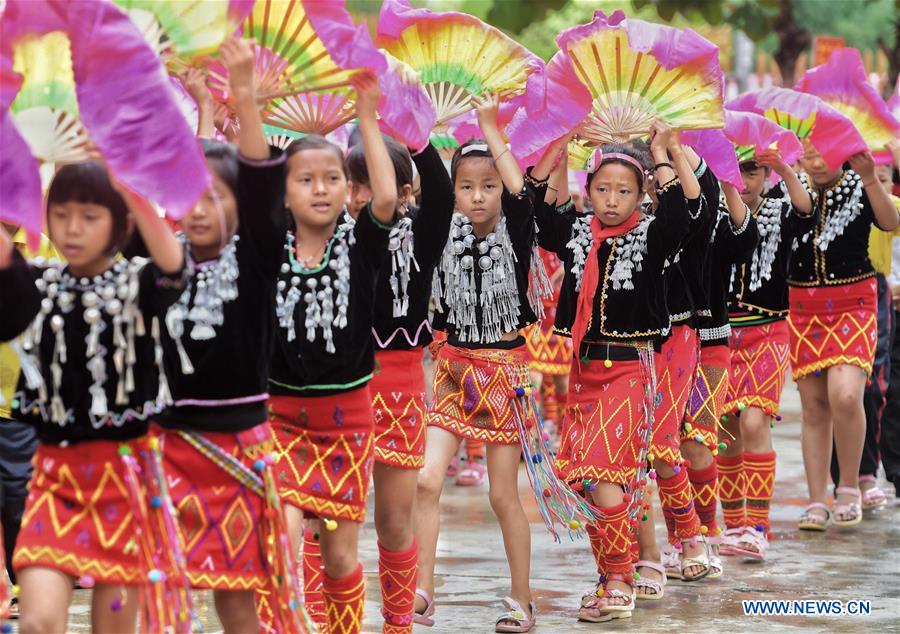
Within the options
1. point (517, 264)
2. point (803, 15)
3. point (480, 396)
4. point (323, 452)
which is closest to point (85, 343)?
point (323, 452)

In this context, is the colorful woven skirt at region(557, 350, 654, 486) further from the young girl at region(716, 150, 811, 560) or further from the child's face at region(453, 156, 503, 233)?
the young girl at region(716, 150, 811, 560)

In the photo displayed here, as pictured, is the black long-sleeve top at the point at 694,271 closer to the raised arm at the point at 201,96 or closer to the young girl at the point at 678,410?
the young girl at the point at 678,410

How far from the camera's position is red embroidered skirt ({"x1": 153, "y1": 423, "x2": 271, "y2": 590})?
14.4ft

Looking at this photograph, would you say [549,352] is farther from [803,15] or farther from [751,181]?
[803,15]

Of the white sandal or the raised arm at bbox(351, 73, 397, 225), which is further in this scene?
the white sandal

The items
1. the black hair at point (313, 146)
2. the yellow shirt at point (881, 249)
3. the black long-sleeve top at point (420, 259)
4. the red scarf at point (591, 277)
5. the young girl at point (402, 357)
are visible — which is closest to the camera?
Result: the black hair at point (313, 146)

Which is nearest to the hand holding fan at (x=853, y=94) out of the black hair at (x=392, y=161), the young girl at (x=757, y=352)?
the young girl at (x=757, y=352)

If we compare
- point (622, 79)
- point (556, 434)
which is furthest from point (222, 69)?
point (556, 434)

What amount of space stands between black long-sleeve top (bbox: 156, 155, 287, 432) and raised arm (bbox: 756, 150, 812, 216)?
3.55m

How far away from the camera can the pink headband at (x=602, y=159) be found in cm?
643

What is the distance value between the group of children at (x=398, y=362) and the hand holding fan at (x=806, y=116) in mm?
207

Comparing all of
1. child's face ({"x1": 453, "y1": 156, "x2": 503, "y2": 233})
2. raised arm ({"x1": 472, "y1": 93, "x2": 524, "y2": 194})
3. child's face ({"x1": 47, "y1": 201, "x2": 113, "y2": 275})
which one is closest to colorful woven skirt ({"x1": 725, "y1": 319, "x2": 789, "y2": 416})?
child's face ({"x1": 453, "y1": 156, "x2": 503, "y2": 233})

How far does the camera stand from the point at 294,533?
4.96 metres

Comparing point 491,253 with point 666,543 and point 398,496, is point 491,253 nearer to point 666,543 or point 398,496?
point 398,496
